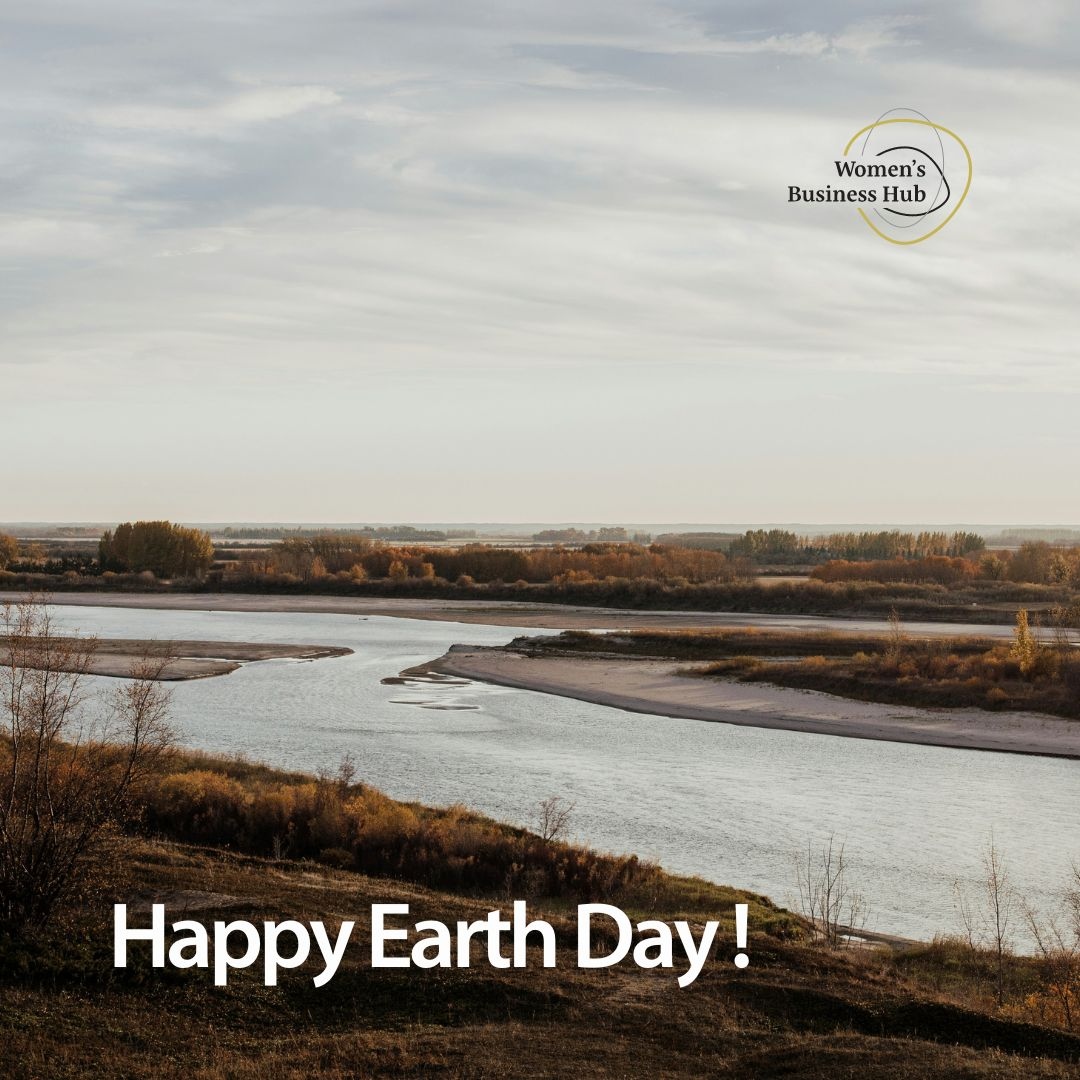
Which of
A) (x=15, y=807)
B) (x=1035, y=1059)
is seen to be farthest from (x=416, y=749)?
(x=1035, y=1059)

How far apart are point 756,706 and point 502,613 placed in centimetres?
4223

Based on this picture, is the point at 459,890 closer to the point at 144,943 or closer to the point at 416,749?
the point at 144,943

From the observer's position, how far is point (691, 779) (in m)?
26.6

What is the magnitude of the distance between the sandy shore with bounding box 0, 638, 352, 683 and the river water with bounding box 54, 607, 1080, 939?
9.53ft

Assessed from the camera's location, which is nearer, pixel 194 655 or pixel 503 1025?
pixel 503 1025

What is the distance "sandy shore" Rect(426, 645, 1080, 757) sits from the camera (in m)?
33.5

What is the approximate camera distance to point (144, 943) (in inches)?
429

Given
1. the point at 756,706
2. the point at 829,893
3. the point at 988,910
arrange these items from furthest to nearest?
the point at 756,706, the point at 988,910, the point at 829,893

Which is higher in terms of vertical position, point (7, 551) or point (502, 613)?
point (7, 551)

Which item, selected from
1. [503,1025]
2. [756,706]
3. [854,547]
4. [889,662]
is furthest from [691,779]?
[854,547]

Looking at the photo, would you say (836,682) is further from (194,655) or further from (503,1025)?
(503,1025)

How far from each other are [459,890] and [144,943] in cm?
651

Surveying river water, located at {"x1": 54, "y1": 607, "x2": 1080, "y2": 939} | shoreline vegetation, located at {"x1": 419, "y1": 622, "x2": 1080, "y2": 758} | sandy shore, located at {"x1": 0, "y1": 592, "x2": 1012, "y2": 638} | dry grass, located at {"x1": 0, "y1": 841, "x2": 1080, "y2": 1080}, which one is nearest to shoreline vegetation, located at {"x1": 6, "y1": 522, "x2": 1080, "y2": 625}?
sandy shore, located at {"x1": 0, "y1": 592, "x2": 1012, "y2": 638}

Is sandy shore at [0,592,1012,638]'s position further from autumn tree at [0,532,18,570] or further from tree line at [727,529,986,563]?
tree line at [727,529,986,563]
